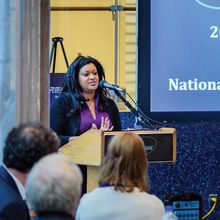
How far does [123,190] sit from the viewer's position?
2225mm

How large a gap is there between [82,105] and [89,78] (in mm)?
175

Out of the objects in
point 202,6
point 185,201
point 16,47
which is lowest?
point 185,201

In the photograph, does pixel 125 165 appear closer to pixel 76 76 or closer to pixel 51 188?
pixel 51 188

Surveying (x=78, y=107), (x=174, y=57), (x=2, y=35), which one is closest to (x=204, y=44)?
(x=174, y=57)

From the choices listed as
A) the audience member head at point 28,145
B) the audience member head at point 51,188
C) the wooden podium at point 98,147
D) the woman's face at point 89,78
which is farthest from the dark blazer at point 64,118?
the audience member head at point 51,188

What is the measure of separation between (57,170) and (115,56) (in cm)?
379

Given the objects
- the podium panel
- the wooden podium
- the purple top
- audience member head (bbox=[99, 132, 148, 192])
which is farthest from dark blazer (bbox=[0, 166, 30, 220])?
the purple top

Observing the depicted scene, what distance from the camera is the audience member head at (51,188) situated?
1323 mm

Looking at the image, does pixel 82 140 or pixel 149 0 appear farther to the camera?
pixel 149 0

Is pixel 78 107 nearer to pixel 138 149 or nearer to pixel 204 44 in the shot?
pixel 138 149

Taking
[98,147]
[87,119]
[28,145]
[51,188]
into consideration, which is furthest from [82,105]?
[51,188]

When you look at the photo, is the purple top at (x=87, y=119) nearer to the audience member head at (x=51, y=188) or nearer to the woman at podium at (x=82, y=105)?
the woman at podium at (x=82, y=105)

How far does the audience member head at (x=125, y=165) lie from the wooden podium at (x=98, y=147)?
1.57ft

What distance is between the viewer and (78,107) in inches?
131
